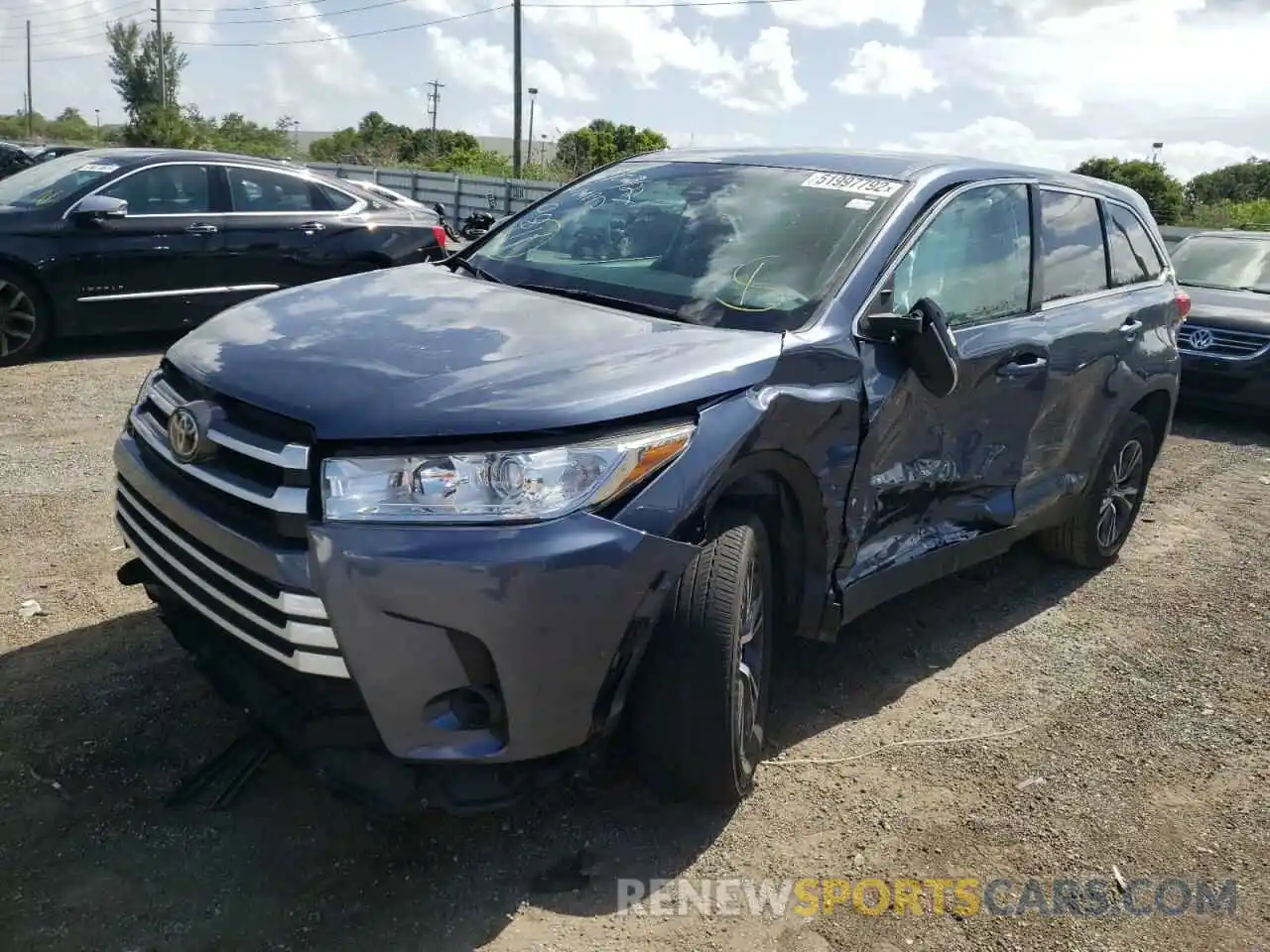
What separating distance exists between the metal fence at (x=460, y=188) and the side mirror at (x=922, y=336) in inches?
794

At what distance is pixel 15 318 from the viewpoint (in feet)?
23.8

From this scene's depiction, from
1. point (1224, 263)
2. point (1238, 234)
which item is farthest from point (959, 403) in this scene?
point (1238, 234)

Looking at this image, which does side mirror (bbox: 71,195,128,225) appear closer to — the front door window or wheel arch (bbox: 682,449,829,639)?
the front door window

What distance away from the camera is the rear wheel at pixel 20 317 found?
719 centimetres

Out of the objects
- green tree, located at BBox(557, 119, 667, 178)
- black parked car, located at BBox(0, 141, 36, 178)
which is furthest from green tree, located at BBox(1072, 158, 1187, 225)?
black parked car, located at BBox(0, 141, 36, 178)

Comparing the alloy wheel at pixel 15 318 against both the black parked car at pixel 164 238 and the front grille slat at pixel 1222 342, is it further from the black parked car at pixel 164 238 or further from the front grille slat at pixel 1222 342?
the front grille slat at pixel 1222 342

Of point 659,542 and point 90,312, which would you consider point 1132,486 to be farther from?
point 90,312

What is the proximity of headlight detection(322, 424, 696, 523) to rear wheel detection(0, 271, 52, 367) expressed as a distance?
6.12 m

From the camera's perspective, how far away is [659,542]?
241 cm

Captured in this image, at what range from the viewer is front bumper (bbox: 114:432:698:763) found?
7.25ft

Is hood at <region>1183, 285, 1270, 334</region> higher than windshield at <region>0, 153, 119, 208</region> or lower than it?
lower

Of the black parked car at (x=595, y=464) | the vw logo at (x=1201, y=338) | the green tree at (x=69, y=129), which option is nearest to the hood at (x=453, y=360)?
the black parked car at (x=595, y=464)

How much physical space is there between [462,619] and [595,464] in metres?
0.44

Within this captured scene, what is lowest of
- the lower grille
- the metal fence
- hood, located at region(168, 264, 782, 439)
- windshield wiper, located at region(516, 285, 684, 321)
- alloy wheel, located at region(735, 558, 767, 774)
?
alloy wheel, located at region(735, 558, 767, 774)
